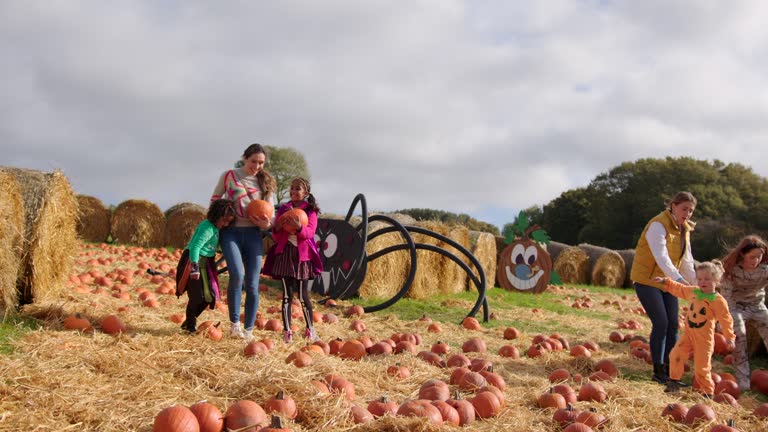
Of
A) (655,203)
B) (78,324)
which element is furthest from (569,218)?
(78,324)

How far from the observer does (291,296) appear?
18.3 feet

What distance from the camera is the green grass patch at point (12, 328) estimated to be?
4516 mm

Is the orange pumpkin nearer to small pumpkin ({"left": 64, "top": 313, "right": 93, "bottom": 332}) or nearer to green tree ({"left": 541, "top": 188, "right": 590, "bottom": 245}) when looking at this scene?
small pumpkin ({"left": 64, "top": 313, "right": 93, "bottom": 332})

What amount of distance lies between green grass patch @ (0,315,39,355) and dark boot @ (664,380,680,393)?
5.20 metres

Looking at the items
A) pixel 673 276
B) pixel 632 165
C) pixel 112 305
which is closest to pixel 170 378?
pixel 112 305

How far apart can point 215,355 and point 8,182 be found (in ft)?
10.7

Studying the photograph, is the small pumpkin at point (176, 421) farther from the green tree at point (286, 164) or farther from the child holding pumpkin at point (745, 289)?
the green tree at point (286, 164)

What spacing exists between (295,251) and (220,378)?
197 cm

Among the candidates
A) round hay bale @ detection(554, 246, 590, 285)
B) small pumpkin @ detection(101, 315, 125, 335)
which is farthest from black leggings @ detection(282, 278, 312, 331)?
round hay bale @ detection(554, 246, 590, 285)

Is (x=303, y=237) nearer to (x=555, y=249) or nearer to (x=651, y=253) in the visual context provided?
(x=651, y=253)

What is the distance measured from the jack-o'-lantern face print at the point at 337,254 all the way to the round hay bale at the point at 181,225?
33.9 ft

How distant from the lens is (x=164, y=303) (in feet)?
24.8

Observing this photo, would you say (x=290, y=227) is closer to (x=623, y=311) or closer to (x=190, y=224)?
(x=623, y=311)

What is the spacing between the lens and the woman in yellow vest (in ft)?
17.2
